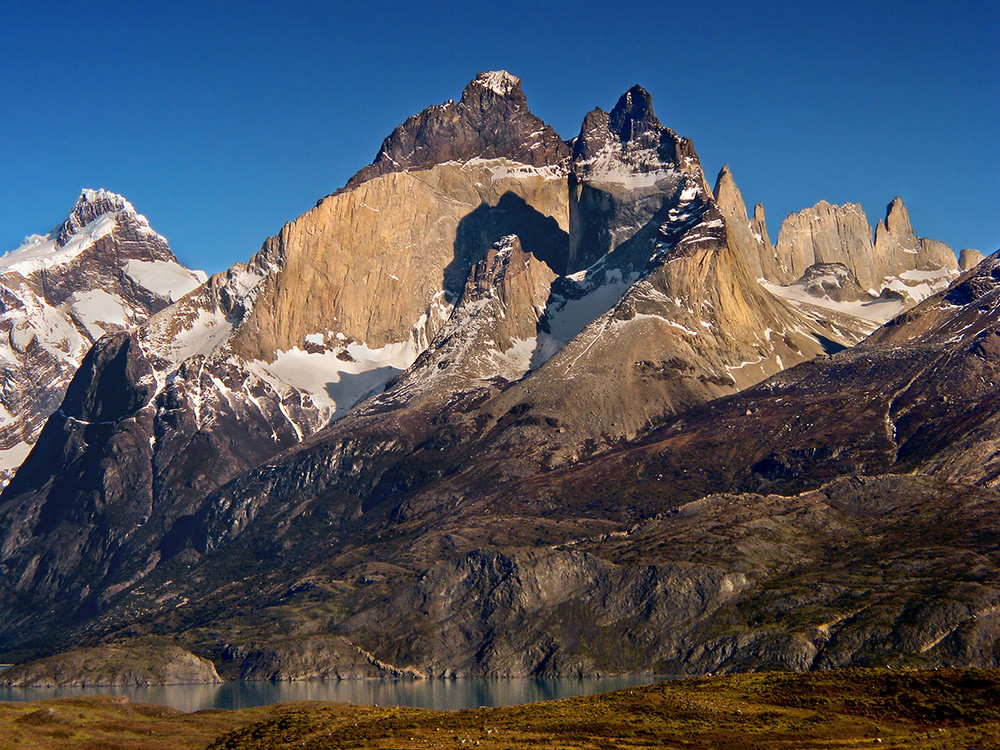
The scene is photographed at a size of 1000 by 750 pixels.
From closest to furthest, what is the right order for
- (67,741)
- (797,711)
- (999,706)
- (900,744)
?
(900,744)
(999,706)
(797,711)
(67,741)

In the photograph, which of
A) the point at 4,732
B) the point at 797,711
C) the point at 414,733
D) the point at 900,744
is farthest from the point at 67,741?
the point at 900,744

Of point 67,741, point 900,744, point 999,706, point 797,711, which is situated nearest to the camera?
point 900,744

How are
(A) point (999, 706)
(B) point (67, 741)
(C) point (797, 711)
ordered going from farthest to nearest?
(B) point (67, 741) < (C) point (797, 711) < (A) point (999, 706)

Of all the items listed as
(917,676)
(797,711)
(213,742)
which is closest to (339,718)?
(213,742)

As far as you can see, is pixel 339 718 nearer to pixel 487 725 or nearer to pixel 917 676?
pixel 487 725

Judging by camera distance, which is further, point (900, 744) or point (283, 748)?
point (283, 748)

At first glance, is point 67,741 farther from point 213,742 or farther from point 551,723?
point 551,723
